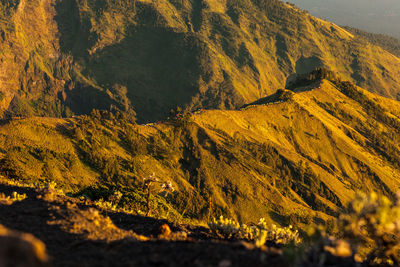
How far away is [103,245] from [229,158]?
81532 mm

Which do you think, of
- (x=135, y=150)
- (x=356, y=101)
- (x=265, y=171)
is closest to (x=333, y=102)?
(x=356, y=101)

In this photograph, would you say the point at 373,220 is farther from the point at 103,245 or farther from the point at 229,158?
the point at 229,158

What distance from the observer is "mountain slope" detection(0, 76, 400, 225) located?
76250 millimetres

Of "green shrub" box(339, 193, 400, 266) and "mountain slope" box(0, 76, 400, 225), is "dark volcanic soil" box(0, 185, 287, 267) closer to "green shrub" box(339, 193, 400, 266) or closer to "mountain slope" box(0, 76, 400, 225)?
"green shrub" box(339, 193, 400, 266)

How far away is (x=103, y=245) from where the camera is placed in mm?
17469

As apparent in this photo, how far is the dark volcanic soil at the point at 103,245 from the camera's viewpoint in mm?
14203

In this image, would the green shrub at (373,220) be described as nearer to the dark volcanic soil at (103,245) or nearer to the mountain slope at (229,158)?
the dark volcanic soil at (103,245)

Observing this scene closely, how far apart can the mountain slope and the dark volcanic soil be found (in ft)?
129

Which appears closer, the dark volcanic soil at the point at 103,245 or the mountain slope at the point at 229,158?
the dark volcanic soil at the point at 103,245

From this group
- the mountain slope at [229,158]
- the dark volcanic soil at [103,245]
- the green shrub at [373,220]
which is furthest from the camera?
the mountain slope at [229,158]

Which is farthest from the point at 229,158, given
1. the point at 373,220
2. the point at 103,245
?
the point at 103,245

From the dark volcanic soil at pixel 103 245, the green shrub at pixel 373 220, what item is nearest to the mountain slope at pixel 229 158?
the dark volcanic soil at pixel 103 245

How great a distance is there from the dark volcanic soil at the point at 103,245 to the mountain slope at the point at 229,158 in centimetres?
3917

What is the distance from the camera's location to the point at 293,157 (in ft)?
354
